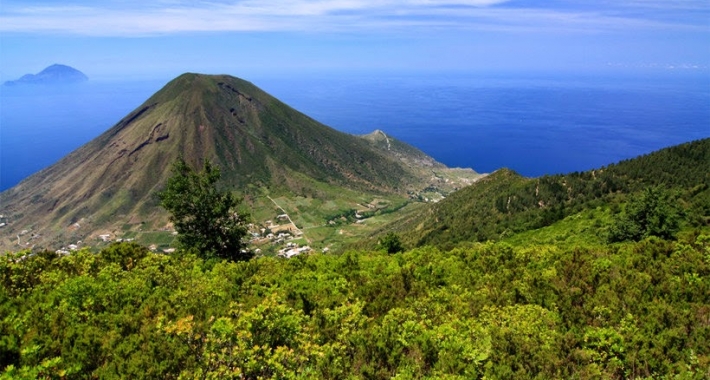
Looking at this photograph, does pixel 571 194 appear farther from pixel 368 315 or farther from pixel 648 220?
pixel 368 315

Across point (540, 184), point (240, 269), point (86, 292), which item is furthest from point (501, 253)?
point (540, 184)

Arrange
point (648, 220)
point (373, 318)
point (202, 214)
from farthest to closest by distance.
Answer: point (202, 214), point (648, 220), point (373, 318)

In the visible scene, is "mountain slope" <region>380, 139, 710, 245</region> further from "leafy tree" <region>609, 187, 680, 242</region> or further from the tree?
the tree

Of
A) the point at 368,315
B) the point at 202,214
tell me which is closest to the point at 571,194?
the point at 202,214

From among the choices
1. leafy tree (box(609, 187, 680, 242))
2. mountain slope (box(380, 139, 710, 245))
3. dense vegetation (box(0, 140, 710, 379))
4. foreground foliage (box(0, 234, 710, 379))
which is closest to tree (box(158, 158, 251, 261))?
dense vegetation (box(0, 140, 710, 379))

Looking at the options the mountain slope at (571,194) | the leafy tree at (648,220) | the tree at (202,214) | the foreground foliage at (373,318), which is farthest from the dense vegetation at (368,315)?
the mountain slope at (571,194)
